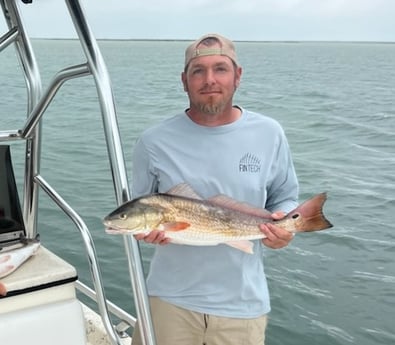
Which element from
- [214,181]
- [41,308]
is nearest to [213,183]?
[214,181]

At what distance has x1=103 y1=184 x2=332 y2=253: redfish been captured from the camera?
79.7 inches

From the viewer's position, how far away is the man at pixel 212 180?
2.24 metres

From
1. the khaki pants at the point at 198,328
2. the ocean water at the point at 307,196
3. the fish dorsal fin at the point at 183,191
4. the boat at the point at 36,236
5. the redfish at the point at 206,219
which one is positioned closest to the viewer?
the boat at the point at 36,236

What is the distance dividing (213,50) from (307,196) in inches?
346

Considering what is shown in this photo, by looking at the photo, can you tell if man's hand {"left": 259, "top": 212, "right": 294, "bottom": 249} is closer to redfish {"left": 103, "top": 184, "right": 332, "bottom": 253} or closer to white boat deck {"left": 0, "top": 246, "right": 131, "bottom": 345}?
redfish {"left": 103, "top": 184, "right": 332, "bottom": 253}

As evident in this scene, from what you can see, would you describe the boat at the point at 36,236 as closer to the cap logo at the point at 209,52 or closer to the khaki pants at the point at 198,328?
the khaki pants at the point at 198,328

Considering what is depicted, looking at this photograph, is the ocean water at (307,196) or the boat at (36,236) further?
the ocean water at (307,196)

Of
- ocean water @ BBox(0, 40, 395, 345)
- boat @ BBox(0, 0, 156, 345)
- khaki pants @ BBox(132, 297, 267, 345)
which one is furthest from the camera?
ocean water @ BBox(0, 40, 395, 345)

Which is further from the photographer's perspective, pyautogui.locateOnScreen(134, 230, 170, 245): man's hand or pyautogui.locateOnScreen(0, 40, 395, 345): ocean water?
A: pyautogui.locateOnScreen(0, 40, 395, 345): ocean water

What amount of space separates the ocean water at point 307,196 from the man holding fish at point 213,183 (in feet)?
1.79

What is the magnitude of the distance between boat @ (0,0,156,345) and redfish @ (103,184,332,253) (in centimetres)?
13

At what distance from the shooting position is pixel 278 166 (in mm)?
2324

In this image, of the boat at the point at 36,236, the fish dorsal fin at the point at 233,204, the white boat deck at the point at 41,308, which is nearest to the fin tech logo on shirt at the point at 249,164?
the fish dorsal fin at the point at 233,204

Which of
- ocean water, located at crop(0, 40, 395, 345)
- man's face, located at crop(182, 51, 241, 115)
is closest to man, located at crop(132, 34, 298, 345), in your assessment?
man's face, located at crop(182, 51, 241, 115)
